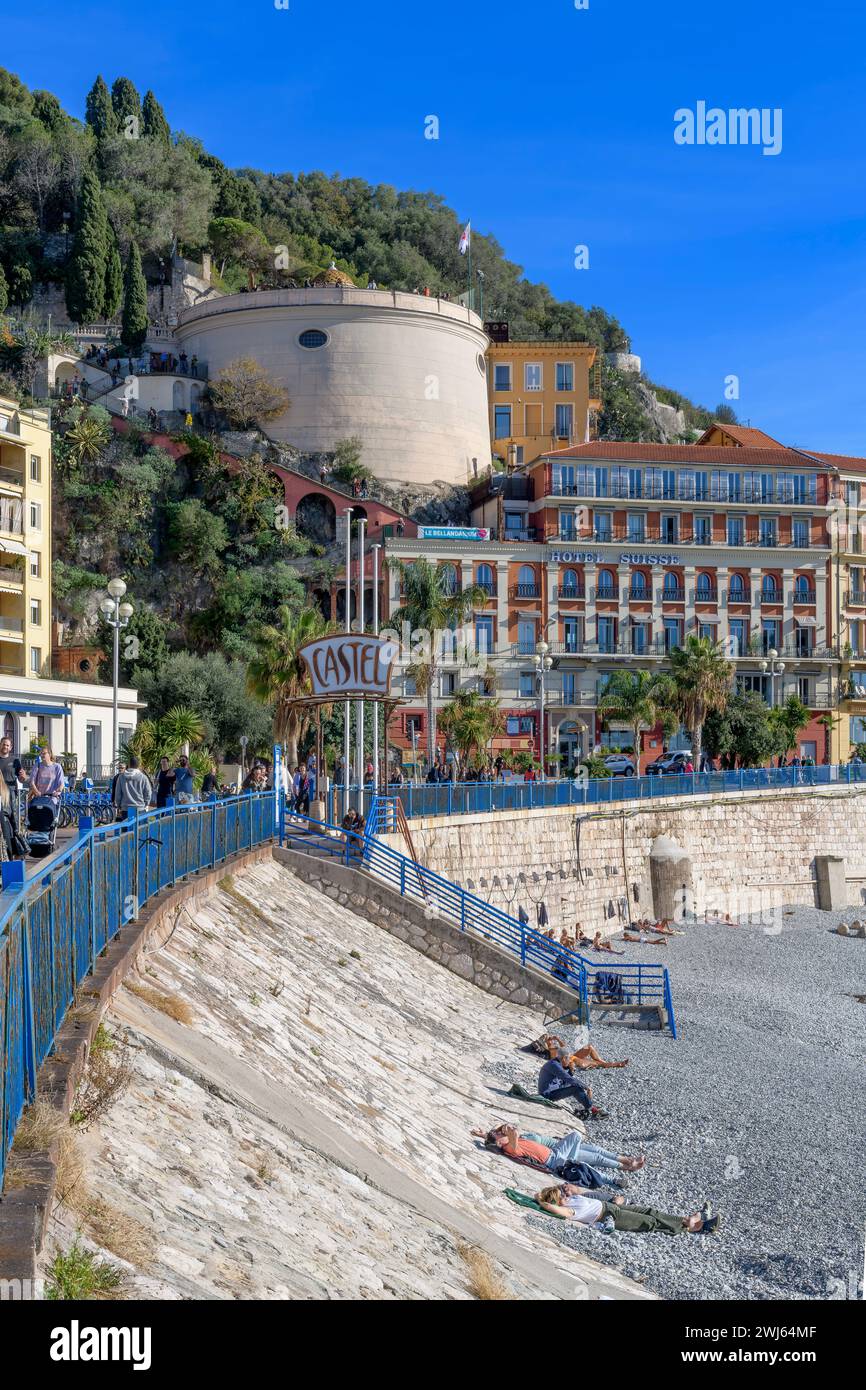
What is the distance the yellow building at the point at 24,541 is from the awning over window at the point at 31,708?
10.9 meters

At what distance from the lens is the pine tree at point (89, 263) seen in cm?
8000

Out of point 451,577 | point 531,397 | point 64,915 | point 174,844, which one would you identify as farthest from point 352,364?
point 64,915

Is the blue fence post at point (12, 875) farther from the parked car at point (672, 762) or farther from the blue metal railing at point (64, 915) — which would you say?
the parked car at point (672, 762)

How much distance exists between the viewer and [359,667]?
2720 centimetres

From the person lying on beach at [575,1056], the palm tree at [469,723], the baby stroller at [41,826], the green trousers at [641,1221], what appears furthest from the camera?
the palm tree at [469,723]

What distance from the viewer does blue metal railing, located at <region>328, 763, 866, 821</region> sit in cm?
3016

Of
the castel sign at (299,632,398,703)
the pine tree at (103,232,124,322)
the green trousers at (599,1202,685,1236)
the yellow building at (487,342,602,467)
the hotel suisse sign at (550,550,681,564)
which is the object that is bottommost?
the green trousers at (599,1202,685,1236)

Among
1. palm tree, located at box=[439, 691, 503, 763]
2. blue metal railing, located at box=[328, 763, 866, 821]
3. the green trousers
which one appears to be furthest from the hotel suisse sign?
the green trousers

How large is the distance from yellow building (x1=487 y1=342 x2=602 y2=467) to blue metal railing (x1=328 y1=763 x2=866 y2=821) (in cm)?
3368

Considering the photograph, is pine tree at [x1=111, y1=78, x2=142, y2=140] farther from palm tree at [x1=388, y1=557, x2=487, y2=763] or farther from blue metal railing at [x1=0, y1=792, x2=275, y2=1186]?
blue metal railing at [x1=0, y1=792, x2=275, y2=1186]

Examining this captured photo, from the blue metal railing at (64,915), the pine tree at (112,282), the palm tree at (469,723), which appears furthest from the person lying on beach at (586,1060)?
the pine tree at (112,282)

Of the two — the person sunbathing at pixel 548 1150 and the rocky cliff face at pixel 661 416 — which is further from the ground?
the rocky cliff face at pixel 661 416
